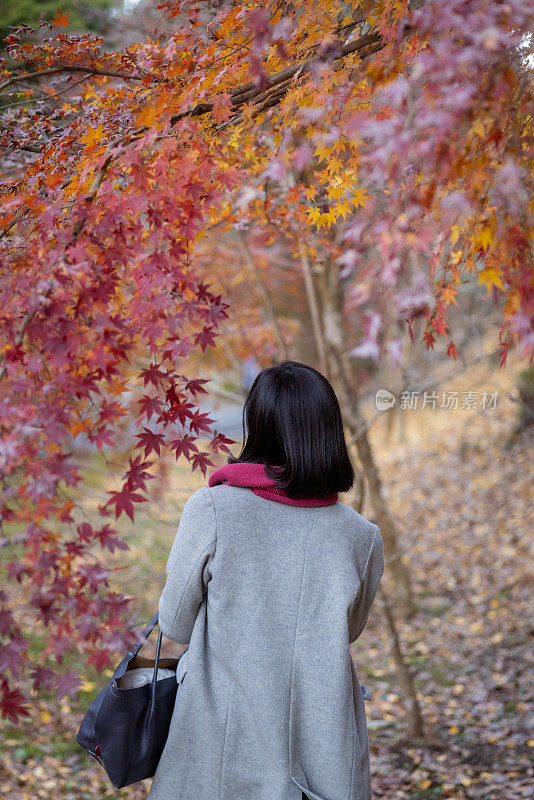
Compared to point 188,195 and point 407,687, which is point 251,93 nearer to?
point 188,195

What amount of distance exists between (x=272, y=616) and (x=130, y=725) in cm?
48

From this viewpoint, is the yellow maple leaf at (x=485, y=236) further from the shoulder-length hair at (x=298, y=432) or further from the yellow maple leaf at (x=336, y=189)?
the yellow maple leaf at (x=336, y=189)

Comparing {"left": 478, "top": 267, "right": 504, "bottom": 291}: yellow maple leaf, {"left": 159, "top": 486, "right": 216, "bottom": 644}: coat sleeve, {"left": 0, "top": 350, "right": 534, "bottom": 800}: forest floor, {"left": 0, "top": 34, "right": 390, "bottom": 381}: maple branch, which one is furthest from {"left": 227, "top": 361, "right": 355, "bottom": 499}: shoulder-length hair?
{"left": 0, "top": 350, "right": 534, "bottom": 800}: forest floor

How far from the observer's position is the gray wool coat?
1680 millimetres

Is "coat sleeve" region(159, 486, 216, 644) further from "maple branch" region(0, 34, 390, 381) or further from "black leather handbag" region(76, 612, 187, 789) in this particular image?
"maple branch" region(0, 34, 390, 381)

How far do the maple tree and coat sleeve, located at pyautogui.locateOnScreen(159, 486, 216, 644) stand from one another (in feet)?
0.90

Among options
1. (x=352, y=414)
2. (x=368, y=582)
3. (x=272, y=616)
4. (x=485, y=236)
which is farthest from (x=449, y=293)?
(x=352, y=414)

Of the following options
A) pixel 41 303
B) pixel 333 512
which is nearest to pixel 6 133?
pixel 41 303

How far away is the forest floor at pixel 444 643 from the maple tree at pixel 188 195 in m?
0.76

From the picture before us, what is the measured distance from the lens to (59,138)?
223cm

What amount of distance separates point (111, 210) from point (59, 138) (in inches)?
26.2

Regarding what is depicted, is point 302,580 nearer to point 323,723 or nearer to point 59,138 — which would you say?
point 323,723

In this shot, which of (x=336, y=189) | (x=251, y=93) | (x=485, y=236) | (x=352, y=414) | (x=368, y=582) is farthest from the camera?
(x=352, y=414)

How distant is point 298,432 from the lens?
1669 mm
